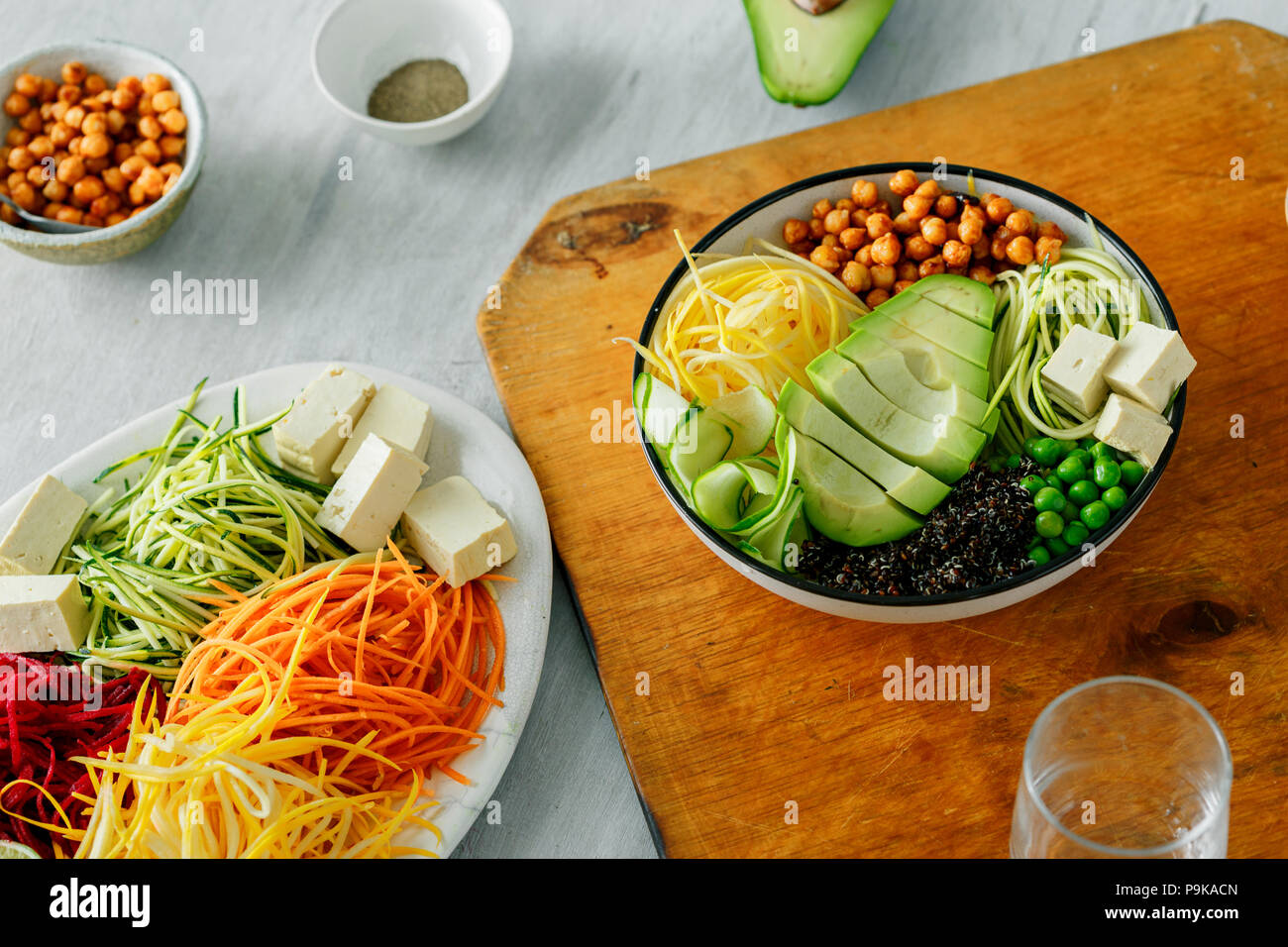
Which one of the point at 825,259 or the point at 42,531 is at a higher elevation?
the point at 825,259

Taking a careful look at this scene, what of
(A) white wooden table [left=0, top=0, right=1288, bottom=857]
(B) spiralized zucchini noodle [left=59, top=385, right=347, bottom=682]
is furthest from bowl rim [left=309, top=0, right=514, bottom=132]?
(B) spiralized zucchini noodle [left=59, top=385, right=347, bottom=682]

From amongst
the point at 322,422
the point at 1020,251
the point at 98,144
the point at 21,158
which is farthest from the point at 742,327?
the point at 21,158

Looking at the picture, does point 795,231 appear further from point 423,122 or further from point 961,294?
point 423,122

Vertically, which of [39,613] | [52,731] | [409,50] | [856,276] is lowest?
[52,731]

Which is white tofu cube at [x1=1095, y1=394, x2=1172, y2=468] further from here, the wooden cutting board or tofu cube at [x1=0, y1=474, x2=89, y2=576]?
tofu cube at [x1=0, y1=474, x2=89, y2=576]
